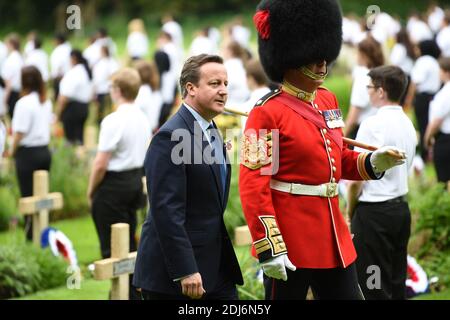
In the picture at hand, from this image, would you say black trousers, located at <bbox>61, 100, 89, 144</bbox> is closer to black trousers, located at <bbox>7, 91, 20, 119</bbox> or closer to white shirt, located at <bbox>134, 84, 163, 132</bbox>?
black trousers, located at <bbox>7, 91, 20, 119</bbox>

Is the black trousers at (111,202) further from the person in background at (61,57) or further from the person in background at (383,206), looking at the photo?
the person in background at (61,57)

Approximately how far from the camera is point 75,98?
14.2 m

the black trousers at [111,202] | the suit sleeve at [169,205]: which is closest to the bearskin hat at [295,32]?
the suit sleeve at [169,205]

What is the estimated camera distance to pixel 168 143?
192 inches

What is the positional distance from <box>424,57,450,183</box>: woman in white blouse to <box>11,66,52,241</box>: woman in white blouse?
3.42m

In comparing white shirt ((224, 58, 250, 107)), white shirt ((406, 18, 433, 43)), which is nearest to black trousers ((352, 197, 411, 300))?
white shirt ((224, 58, 250, 107))

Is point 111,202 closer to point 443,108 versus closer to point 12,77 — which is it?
point 443,108

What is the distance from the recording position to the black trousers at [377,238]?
6.38m

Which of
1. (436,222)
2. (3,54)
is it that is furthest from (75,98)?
(436,222)

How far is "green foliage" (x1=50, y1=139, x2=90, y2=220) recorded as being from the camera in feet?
34.6

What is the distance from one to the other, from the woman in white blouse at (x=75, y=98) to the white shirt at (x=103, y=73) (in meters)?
1.83

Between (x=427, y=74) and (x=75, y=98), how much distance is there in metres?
4.71
